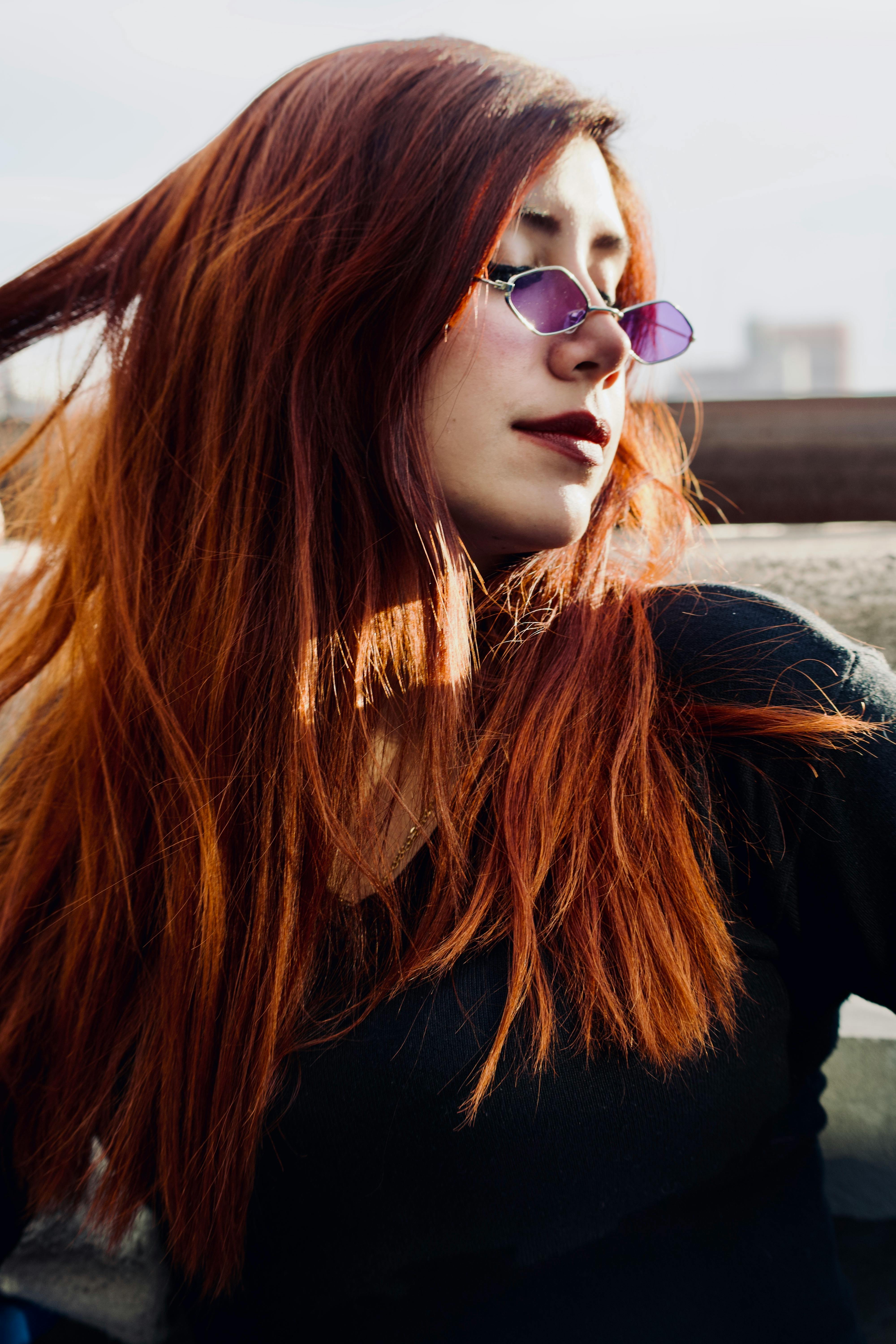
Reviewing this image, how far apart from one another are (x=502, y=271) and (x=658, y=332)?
35 centimetres

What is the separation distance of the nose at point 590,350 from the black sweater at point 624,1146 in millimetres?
337

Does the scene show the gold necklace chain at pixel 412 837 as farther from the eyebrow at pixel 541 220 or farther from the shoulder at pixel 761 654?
the eyebrow at pixel 541 220

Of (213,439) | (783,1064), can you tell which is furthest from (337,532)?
(783,1064)

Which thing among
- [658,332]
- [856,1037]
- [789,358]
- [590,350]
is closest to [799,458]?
[658,332]

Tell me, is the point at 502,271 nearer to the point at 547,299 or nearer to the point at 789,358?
the point at 547,299

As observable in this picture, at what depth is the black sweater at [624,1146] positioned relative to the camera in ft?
2.70

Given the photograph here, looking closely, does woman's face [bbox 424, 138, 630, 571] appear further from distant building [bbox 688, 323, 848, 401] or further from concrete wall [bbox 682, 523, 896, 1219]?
distant building [bbox 688, 323, 848, 401]

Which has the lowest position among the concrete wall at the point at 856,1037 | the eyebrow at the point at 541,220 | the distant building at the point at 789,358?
the distant building at the point at 789,358

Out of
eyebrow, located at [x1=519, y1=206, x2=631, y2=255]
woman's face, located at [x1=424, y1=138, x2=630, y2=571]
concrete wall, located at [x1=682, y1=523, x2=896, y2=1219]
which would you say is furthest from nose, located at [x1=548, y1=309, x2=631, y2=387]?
concrete wall, located at [x1=682, y1=523, x2=896, y2=1219]

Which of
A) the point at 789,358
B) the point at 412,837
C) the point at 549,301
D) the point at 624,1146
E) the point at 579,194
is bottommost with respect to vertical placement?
the point at 789,358

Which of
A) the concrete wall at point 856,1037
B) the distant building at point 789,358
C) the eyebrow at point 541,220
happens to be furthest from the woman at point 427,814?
the distant building at point 789,358

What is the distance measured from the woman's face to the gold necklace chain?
342 mm

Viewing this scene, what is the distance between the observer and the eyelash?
97 cm

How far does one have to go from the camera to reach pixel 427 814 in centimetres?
97
